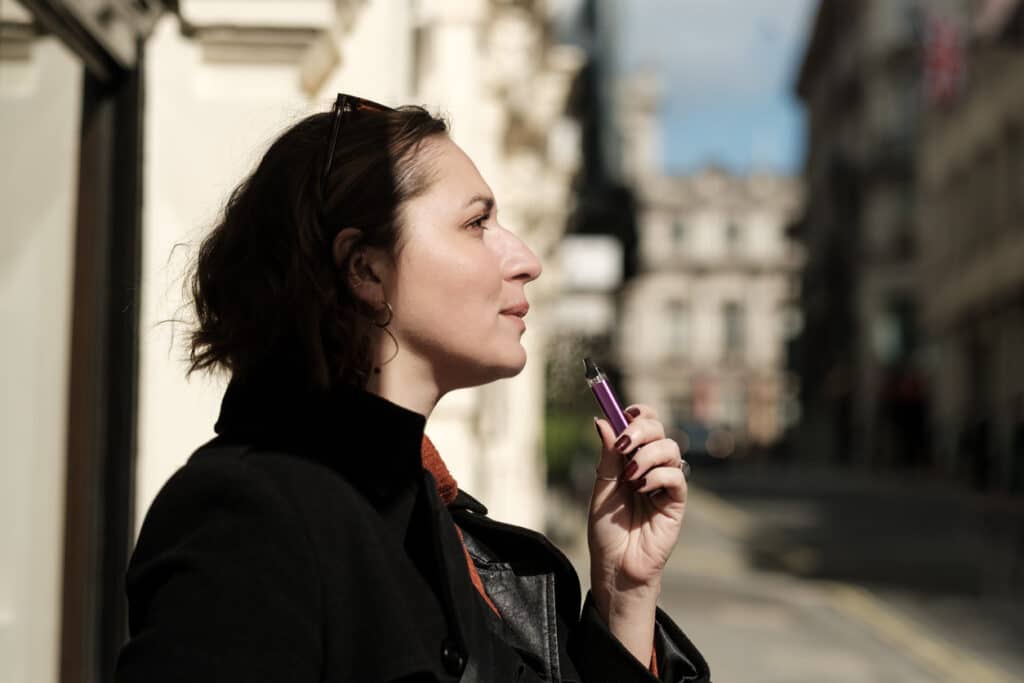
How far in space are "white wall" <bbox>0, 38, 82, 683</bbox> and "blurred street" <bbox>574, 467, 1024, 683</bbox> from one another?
A: 5109 millimetres

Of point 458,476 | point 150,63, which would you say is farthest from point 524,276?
point 458,476

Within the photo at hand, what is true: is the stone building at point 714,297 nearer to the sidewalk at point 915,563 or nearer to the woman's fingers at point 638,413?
the sidewalk at point 915,563

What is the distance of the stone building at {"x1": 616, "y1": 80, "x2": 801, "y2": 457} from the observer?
86750 mm

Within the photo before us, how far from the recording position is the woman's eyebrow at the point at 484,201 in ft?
5.82

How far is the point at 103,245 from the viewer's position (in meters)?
3.91

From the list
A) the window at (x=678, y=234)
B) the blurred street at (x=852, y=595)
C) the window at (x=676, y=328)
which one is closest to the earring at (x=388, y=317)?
the blurred street at (x=852, y=595)

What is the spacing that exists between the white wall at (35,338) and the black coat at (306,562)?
2.12 meters

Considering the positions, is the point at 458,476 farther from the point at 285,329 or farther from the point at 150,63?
the point at 285,329

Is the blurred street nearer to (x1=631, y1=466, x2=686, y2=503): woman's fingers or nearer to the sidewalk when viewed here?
the sidewalk

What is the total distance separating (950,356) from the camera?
39.7 m

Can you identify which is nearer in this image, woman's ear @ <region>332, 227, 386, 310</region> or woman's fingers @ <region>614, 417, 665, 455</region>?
woman's ear @ <region>332, 227, 386, 310</region>

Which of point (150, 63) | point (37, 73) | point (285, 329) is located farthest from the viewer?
point (150, 63)

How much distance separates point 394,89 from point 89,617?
315 centimetres

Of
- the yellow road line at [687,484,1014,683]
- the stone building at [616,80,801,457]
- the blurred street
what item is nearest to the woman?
the blurred street
